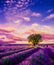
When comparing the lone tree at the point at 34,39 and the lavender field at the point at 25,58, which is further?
the lone tree at the point at 34,39

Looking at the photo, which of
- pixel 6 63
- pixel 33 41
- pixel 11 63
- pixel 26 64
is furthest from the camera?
pixel 33 41

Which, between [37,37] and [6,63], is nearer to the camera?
[6,63]

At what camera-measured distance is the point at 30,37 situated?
6750cm

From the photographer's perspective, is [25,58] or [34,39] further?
[34,39]

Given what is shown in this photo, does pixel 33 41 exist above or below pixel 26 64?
above

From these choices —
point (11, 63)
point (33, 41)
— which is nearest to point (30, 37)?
point (33, 41)

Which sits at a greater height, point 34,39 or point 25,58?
point 34,39

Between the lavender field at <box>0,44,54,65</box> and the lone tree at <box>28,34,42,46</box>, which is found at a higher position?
the lone tree at <box>28,34,42,46</box>

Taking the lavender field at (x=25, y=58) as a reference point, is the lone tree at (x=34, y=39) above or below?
above

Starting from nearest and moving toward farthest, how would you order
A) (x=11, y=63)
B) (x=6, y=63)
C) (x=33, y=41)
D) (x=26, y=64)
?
1. (x=26, y=64)
2. (x=6, y=63)
3. (x=11, y=63)
4. (x=33, y=41)

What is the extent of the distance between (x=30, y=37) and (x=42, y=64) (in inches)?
2188

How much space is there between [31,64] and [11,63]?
2.65m

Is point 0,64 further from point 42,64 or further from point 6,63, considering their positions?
point 42,64

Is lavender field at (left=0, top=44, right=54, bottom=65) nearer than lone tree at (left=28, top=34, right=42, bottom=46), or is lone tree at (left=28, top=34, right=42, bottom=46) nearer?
lavender field at (left=0, top=44, right=54, bottom=65)
